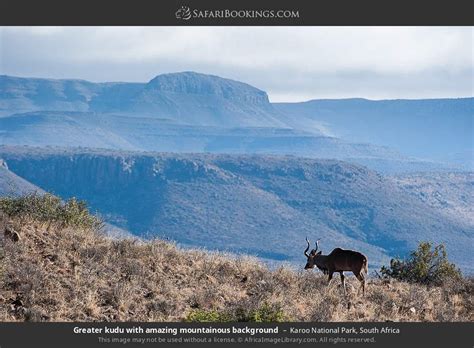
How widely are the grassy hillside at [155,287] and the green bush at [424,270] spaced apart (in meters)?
1.40

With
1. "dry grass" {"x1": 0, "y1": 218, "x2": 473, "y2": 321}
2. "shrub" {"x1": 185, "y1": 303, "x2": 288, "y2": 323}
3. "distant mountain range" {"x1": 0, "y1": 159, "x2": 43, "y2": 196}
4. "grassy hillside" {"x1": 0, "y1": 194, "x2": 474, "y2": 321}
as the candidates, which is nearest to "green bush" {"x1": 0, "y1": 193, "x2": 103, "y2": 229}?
"grassy hillside" {"x1": 0, "y1": 194, "x2": 474, "y2": 321}

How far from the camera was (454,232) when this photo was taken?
587ft

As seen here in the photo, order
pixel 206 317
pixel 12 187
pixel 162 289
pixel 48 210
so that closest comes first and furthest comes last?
1. pixel 206 317
2. pixel 162 289
3. pixel 48 210
4. pixel 12 187

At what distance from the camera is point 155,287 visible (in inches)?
832

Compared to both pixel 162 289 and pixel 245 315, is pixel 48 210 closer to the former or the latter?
pixel 162 289

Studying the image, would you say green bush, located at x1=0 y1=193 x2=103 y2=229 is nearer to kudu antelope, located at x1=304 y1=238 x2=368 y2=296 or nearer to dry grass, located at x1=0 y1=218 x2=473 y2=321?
dry grass, located at x1=0 y1=218 x2=473 y2=321

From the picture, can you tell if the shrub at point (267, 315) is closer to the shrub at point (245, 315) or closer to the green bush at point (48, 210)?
the shrub at point (245, 315)

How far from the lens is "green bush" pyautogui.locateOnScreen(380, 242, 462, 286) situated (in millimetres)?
26859

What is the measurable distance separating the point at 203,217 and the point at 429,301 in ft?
544

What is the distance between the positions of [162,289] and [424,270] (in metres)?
9.25

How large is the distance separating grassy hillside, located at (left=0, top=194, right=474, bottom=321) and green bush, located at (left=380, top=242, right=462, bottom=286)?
4.59 feet

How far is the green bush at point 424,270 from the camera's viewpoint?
88.1ft

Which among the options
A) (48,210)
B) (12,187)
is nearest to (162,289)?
(48,210)
